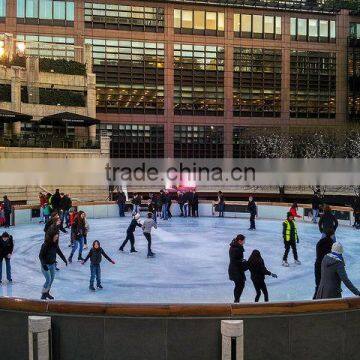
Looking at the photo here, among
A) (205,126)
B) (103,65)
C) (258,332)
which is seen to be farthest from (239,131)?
(258,332)

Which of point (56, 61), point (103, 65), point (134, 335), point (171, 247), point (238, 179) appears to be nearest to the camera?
point (134, 335)

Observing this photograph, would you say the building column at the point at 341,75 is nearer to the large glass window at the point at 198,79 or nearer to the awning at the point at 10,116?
the large glass window at the point at 198,79

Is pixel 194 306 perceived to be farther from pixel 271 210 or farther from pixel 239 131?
pixel 239 131

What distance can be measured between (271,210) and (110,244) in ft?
43.0

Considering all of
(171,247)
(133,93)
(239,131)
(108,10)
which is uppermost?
(108,10)

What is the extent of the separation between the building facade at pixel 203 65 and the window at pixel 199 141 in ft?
0.37

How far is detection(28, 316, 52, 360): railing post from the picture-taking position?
661cm

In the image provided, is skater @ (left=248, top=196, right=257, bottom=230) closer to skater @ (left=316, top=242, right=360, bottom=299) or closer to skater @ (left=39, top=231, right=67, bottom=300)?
skater @ (left=39, top=231, right=67, bottom=300)

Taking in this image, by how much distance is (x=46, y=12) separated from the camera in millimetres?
53531

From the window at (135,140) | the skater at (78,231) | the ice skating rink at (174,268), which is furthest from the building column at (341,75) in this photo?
the skater at (78,231)

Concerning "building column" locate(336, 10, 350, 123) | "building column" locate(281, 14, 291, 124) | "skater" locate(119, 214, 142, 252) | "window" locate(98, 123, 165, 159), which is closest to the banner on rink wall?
"window" locate(98, 123, 165, 159)

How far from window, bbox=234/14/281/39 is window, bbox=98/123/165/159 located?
14818 mm

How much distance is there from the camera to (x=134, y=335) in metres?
6.66

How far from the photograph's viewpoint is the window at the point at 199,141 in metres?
57.0
